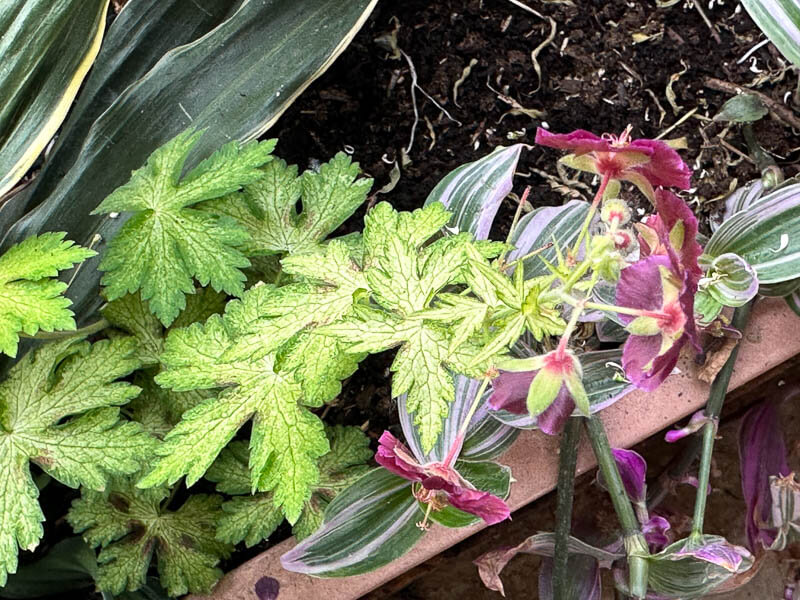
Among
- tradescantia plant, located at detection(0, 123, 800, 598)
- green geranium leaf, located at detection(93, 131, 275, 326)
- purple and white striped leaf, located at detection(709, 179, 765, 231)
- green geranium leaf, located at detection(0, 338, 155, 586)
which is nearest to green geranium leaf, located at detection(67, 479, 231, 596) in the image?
tradescantia plant, located at detection(0, 123, 800, 598)

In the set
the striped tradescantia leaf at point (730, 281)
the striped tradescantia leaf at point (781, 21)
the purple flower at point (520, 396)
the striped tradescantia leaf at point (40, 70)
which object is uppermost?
the striped tradescantia leaf at point (40, 70)

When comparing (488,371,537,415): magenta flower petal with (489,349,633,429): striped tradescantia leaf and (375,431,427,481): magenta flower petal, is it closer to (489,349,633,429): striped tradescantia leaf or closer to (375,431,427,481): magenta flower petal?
(375,431,427,481): magenta flower petal

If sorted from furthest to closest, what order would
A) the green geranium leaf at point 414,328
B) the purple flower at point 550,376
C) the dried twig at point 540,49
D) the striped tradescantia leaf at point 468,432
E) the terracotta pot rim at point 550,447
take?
the dried twig at point 540,49, the terracotta pot rim at point 550,447, the striped tradescantia leaf at point 468,432, the green geranium leaf at point 414,328, the purple flower at point 550,376

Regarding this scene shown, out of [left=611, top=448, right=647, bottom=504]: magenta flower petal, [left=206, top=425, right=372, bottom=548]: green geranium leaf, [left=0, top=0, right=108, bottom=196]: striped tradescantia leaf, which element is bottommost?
[left=611, top=448, right=647, bottom=504]: magenta flower petal

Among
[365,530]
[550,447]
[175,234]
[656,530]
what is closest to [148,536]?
[365,530]

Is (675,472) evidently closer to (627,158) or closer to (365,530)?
(365,530)

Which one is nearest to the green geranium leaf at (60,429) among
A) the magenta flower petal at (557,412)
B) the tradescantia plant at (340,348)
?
the tradescantia plant at (340,348)

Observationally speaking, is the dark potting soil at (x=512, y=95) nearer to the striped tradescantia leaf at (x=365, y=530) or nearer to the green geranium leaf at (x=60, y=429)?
the striped tradescantia leaf at (x=365, y=530)

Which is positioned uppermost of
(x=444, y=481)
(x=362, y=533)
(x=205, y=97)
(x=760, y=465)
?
(x=205, y=97)
